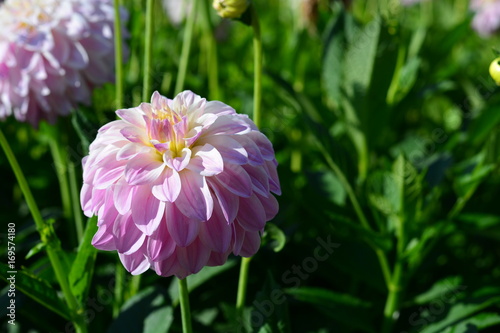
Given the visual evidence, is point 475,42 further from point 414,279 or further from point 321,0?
point 414,279

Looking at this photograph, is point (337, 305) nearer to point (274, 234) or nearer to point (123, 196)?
point (274, 234)

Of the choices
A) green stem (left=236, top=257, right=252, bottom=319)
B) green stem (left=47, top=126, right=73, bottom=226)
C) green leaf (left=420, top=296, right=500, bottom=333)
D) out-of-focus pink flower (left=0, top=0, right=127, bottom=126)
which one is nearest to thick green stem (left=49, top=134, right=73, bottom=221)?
green stem (left=47, top=126, right=73, bottom=226)

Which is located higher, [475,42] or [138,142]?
[138,142]

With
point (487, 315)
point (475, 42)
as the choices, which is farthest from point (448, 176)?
point (475, 42)

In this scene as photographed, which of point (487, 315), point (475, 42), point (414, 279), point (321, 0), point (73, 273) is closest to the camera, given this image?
point (73, 273)

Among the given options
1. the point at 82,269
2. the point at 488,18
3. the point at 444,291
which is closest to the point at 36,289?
the point at 82,269

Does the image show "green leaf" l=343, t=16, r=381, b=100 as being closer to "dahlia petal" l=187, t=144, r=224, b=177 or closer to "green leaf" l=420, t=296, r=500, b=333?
"green leaf" l=420, t=296, r=500, b=333

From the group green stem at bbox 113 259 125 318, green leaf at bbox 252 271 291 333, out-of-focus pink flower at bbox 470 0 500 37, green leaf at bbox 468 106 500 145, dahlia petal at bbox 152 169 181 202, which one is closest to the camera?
dahlia petal at bbox 152 169 181 202
